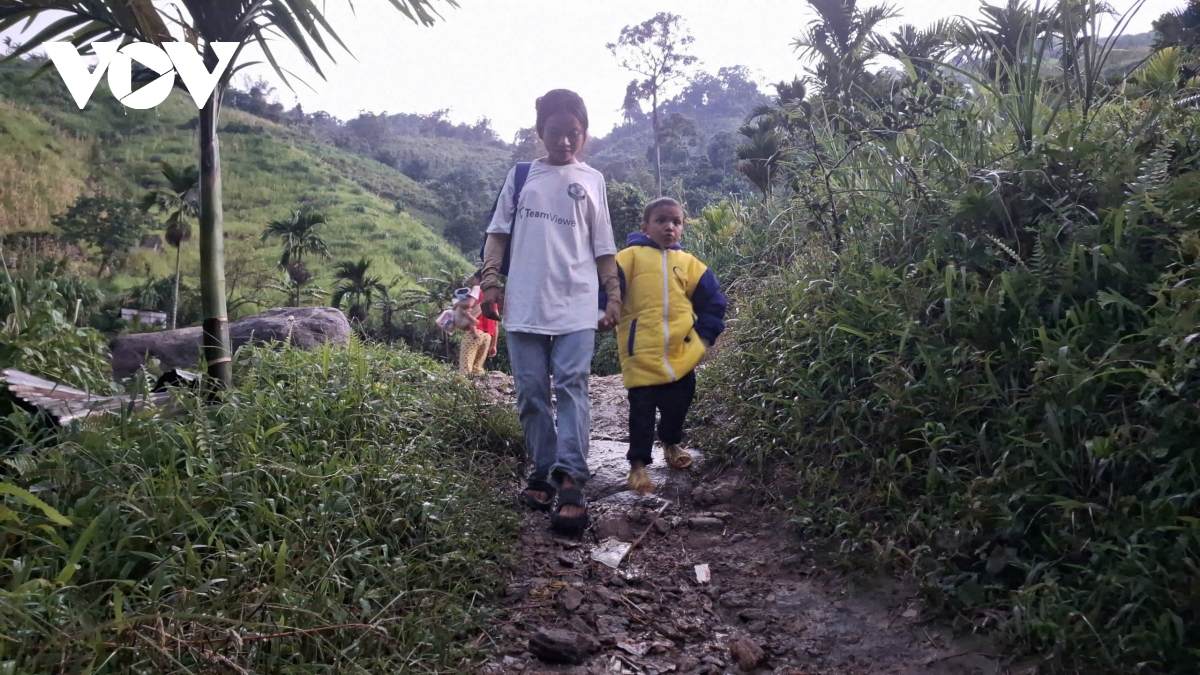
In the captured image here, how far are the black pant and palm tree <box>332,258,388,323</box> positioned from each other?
17.7 feet

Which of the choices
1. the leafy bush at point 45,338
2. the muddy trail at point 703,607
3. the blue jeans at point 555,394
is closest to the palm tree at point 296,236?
the leafy bush at point 45,338

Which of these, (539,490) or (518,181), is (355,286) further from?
(539,490)

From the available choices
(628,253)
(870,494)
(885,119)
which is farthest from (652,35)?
(870,494)

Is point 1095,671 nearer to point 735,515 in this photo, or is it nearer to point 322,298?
point 735,515

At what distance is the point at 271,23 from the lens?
306 centimetres

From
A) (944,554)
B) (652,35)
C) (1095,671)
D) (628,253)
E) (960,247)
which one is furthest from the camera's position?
(652,35)

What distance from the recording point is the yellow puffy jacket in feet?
10.9

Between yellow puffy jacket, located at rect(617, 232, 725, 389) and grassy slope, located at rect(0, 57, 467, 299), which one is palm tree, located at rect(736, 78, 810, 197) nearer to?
grassy slope, located at rect(0, 57, 467, 299)

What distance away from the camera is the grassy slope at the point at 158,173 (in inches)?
261

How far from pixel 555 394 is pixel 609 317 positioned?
43cm

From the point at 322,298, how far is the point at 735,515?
6.80 m

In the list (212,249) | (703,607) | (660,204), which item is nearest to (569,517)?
(703,607)

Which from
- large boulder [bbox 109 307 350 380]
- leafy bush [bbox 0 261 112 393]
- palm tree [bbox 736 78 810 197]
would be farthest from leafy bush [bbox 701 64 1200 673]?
palm tree [bbox 736 78 810 197]

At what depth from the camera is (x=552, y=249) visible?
305 cm
